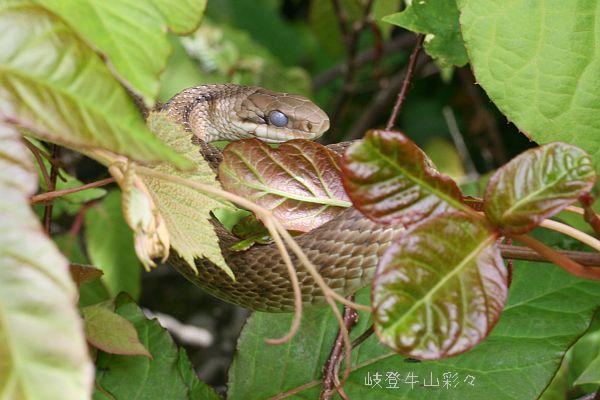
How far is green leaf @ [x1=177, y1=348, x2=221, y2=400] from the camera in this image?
1238 mm

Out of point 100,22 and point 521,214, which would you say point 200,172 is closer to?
point 100,22

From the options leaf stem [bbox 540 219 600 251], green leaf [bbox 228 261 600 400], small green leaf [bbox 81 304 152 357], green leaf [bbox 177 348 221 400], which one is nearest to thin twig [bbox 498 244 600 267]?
leaf stem [bbox 540 219 600 251]

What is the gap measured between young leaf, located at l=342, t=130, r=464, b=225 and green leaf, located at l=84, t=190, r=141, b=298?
49.8 inches

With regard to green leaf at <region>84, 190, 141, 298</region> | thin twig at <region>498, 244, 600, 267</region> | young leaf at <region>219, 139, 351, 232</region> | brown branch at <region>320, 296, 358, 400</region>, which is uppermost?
thin twig at <region>498, 244, 600, 267</region>

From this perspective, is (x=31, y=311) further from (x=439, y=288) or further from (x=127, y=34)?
(x=439, y=288)

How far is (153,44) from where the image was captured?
0.65m

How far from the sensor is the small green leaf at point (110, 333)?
102 centimetres

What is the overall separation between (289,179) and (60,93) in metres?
0.43

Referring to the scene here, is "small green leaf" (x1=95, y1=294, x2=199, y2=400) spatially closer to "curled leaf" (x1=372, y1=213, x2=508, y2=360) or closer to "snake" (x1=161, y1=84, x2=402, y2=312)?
"snake" (x1=161, y1=84, x2=402, y2=312)

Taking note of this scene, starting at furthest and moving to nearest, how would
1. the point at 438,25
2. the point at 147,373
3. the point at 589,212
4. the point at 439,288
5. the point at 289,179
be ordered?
the point at 438,25, the point at 147,373, the point at 289,179, the point at 589,212, the point at 439,288

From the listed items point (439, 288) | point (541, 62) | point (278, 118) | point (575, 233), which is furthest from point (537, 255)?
point (278, 118)

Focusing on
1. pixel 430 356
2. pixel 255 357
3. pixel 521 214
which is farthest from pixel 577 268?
pixel 255 357

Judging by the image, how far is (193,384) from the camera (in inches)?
49.2

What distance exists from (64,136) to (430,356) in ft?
1.14
